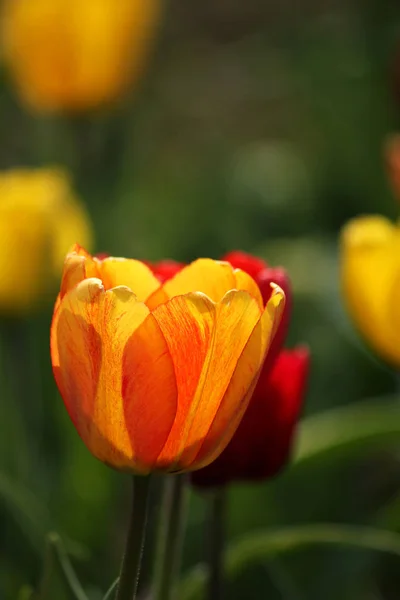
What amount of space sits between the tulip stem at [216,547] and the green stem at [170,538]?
0.16ft

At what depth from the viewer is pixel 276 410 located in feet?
2.45

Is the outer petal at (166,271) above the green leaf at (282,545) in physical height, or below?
above

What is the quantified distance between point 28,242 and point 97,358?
2.17ft

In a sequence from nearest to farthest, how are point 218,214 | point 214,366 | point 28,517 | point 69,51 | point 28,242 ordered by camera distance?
point 214,366
point 28,517
point 28,242
point 69,51
point 218,214

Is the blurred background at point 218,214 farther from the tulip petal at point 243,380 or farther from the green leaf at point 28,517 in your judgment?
the tulip petal at point 243,380

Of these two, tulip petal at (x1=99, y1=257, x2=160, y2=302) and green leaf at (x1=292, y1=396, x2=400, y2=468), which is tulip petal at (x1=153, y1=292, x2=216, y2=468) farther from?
green leaf at (x1=292, y1=396, x2=400, y2=468)

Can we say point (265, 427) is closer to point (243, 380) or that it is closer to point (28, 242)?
point (243, 380)

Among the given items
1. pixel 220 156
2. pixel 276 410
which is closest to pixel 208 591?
pixel 276 410

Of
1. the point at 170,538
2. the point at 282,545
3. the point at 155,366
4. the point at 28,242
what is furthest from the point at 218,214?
the point at 155,366

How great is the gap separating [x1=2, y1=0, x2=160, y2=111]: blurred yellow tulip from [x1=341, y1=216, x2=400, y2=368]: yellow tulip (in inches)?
41.5

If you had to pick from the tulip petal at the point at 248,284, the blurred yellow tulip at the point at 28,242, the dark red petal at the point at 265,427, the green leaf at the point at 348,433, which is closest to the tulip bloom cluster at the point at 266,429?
the dark red petal at the point at 265,427

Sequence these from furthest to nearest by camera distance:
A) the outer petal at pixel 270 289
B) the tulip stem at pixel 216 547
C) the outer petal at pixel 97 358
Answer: the tulip stem at pixel 216 547
the outer petal at pixel 270 289
the outer petal at pixel 97 358

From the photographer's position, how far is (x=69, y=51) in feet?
6.11

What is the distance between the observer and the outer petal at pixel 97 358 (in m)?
0.54
